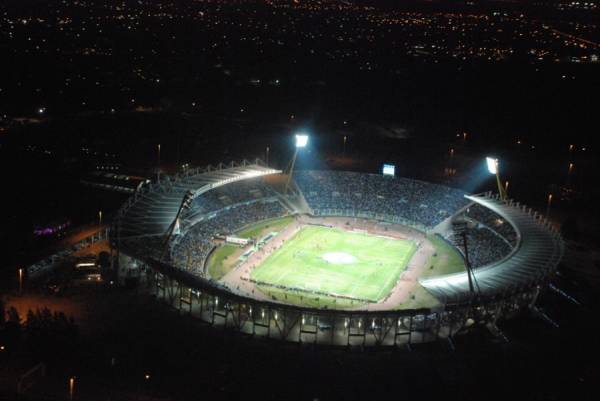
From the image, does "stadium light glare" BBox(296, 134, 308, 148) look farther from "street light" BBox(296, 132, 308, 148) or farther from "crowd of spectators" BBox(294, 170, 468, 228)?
"crowd of spectators" BBox(294, 170, 468, 228)

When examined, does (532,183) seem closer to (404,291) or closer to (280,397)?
(404,291)

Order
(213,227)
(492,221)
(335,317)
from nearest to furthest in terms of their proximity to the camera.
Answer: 1. (335,317)
2. (213,227)
3. (492,221)

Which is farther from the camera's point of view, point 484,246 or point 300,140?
point 300,140

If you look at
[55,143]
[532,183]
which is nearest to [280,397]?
[532,183]

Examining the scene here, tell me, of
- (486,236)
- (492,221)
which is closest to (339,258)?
(486,236)

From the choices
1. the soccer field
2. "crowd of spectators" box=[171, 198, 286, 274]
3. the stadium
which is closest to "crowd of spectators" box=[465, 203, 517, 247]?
the stadium

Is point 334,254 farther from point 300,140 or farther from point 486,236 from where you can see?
point 300,140

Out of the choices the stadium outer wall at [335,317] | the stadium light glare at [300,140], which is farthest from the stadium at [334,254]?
the stadium light glare at [300,140]
